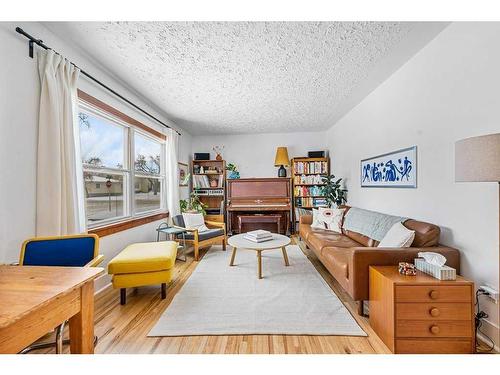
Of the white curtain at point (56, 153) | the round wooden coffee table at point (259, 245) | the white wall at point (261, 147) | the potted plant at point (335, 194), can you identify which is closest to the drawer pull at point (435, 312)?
the round wooden coffee table at point (259, 245)

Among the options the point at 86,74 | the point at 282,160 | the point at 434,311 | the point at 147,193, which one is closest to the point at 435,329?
the point at 434,311

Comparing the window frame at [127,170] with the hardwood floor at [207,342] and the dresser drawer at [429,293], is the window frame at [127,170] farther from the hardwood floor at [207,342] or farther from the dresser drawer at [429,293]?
the dresser drawer at [429,293]

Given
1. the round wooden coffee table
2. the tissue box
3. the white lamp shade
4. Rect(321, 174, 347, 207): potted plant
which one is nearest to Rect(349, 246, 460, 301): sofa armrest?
the tissue box

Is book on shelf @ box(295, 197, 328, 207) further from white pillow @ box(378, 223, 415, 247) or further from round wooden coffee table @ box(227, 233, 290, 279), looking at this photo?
white pillow @ box(378, 223, 415, 247)

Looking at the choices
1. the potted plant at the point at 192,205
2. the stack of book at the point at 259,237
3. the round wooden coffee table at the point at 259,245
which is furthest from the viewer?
the potted plant at the point at 192,205

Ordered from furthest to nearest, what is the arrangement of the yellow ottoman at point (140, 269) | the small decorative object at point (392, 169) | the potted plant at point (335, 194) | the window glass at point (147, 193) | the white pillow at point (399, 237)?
the potted plant at point (335, 194), the window glass at point (147, 193), the small decorative object at point (392, 169), the yellow ottoman at point (140, 269), the white pillow at point (399, 237)

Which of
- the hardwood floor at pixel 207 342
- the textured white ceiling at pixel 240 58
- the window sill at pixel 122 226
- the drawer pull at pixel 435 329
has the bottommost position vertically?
the hardwood floor at pixel 207 342

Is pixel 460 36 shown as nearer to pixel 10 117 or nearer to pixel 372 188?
pixel 372 188

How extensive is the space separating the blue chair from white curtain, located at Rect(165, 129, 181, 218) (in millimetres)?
2405

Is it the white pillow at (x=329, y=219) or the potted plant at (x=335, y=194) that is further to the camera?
the potted plant at (x=335, y=194)

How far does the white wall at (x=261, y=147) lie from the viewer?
539 centimetres

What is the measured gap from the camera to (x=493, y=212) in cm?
148

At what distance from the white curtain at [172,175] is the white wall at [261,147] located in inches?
60.1
